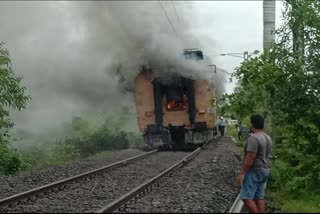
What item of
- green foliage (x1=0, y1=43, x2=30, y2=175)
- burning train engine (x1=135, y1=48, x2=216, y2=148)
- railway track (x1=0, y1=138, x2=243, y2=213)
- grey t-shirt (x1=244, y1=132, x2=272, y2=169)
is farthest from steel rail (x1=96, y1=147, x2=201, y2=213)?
burning train engine (x1=135, y1=48, x2=216, y2=148)

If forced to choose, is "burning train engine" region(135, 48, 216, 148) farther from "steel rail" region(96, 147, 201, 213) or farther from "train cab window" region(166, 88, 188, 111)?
"steel rail" region(96, 147, 201, 213)

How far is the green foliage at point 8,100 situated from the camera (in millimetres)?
→ 13203

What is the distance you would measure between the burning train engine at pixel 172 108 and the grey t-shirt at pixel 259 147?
13864 mm

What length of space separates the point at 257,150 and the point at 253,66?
16.2ft

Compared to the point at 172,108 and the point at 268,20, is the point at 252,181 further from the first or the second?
the point at 172,108

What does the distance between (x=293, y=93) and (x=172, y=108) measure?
11470 mm

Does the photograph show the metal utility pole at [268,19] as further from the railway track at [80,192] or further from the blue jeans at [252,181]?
the blue jeans at [252,181]

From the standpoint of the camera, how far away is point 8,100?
43.7 ft

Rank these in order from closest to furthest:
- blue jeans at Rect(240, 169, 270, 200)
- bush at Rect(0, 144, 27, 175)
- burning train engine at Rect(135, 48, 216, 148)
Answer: blue jeans at Rect(240, 169, 270, 200) < bush at Rect(0, 144, 27, 175) < burning train engine at Rect(135, 48, 216, 148)

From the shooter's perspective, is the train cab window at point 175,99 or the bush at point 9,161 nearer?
the bush at point 9,161

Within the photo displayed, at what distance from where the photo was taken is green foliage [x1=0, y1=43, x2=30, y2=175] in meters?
13.2

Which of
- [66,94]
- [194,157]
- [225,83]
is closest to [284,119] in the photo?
[194,157]

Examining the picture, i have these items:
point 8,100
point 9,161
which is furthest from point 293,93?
point 9,161

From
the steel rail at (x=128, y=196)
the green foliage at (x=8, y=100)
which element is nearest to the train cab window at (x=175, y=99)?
the steel rail at (x=128, y=196)
